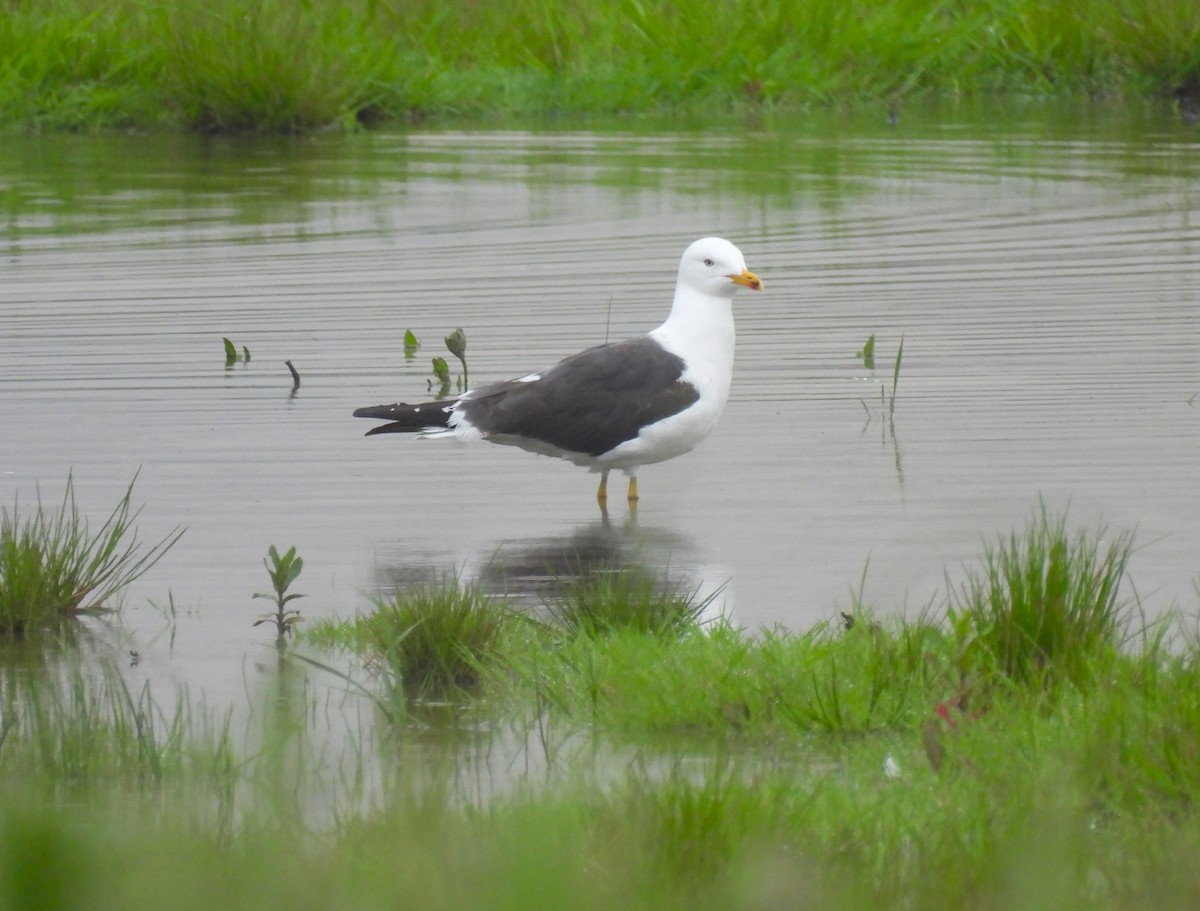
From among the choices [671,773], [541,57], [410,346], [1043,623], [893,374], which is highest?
[541,57]

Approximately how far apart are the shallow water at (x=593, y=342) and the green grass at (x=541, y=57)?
1.84 meters

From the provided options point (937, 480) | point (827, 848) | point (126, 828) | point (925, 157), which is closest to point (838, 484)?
point (937, 480)

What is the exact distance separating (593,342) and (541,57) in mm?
13064

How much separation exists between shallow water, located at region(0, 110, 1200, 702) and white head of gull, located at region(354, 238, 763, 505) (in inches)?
8.8

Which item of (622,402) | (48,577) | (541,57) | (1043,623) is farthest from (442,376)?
(541,57)

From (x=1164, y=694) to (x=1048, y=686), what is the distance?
0.41 meters

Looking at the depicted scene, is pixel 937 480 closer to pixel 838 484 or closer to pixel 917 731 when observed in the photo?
pixel 838 484

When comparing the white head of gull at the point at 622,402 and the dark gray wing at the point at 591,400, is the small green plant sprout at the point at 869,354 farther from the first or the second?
Answer: the dark gray wing at the point at 591,400

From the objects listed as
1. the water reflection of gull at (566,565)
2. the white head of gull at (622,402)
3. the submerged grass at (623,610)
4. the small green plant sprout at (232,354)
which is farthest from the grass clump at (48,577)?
the small green plant sprout at (232,354)

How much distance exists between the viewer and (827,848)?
334 centimetres

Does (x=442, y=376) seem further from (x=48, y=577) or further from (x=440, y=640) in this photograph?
(x=440, y=640)

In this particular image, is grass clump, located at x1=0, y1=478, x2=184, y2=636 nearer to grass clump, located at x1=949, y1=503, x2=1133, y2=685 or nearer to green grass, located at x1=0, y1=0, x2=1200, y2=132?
grass clump, located at x1=949, y1=503, x2=1133, y2=685

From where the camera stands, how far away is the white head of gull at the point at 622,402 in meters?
6.55

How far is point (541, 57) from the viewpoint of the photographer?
71.8 feet
